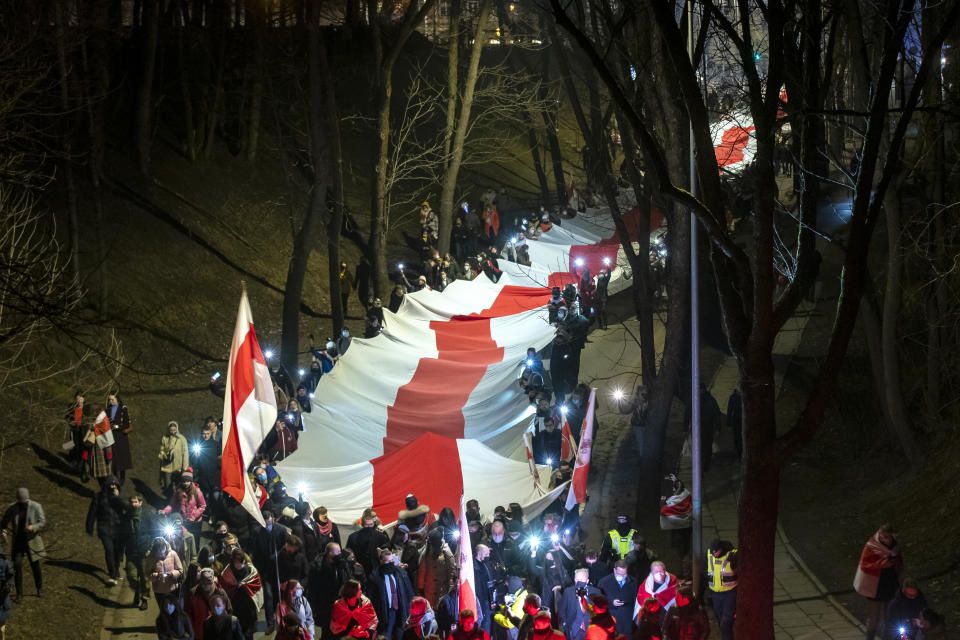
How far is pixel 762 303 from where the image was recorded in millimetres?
9609

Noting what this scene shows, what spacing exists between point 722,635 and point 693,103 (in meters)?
5.58

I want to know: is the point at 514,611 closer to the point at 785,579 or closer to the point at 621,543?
the point at 621,543

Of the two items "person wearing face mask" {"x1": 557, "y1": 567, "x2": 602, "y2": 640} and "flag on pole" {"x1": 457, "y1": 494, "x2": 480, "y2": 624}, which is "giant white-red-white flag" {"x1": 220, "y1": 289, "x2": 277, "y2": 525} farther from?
"person wearing face mask" {"x1": 557, "y1": 567, "x2": 602, "y2": 640}

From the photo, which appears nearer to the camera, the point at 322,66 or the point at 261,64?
the point at 322,66

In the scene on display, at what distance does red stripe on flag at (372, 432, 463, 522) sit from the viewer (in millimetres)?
15109

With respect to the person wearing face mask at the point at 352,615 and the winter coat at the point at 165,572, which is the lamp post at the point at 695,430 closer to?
the person wearing face mask at the point at 352,615

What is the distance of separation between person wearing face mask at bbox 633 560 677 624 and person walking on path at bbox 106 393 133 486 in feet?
29.9

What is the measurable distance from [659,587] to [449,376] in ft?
30.1

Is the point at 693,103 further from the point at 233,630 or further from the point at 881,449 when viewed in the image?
the point at 881,449

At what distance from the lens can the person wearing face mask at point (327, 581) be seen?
12.3 meters

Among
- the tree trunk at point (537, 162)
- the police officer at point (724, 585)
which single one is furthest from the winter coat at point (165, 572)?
the tree trunk at point (537, 162)

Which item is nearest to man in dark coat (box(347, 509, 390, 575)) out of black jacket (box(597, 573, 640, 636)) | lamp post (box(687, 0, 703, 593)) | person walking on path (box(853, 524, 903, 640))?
black jacket (box(597, 573, 640, 636))

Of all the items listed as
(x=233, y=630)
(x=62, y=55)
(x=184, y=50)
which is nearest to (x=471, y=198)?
(x=184, y=50)

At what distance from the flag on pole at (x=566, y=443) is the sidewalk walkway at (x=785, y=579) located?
224 centimetres
